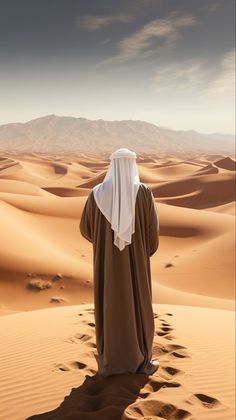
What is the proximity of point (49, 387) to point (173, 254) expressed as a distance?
11945 millimetres

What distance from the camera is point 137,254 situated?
4.36m

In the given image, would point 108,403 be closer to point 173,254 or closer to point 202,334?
point 202,334

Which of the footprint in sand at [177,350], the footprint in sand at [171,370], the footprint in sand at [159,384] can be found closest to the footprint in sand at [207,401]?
the footprint in sand at [159,384]

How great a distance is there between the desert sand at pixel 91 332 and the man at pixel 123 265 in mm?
267

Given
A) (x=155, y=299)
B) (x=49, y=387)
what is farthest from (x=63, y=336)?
(x=155, y=299)

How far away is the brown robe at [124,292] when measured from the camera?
14.1 feet

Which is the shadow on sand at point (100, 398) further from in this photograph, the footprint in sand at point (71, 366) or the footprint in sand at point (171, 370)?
the footprint in sand at point (171, 370)

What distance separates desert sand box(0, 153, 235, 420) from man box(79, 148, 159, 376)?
27 centimetres

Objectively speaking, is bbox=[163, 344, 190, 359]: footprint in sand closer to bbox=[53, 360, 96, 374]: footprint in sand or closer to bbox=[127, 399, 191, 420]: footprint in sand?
bbox=[53, 360, 96, 374]: footprint in sand

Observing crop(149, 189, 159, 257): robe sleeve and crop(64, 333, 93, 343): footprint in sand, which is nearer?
crop(149, 189, 159, 257): robe sleeve

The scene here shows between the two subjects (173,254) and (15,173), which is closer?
(173,254)

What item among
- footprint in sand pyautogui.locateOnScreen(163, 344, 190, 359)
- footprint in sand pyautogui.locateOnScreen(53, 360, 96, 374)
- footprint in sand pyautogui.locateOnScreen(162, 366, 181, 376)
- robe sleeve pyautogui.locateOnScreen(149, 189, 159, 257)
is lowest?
footprint in sand pyautogui.locateOnScreen(163, 344, 190, 359)

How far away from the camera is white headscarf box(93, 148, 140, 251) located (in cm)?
420

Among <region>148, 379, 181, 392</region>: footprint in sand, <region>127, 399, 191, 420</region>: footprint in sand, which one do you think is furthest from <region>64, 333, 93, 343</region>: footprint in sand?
<region>127, 399, 191, 420</region>: footprint in sand
